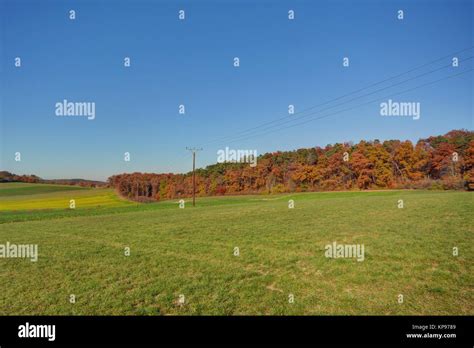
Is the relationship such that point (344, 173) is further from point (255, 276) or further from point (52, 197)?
point (255, 276)

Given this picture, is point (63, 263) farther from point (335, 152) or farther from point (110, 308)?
point (335, 152)

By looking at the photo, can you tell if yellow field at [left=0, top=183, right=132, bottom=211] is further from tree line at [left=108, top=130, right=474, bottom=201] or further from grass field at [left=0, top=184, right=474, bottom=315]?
grass field at [left=0, top=184, right=474, bottom=315]

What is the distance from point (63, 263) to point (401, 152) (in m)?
78.1

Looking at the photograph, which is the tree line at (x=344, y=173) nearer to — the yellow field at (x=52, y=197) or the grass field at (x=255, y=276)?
the yellow field at (x=52, y=197)

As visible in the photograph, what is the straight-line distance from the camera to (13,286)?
8.24m

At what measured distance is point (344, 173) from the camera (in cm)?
7762

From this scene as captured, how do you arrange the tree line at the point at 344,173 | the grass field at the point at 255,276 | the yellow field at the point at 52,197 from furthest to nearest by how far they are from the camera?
the tree line at the point at 344,173, the yellow field at the point at 52,197, the grass field at the point at 255,276

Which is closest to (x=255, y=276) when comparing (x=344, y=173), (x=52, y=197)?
(x=52, y=197)

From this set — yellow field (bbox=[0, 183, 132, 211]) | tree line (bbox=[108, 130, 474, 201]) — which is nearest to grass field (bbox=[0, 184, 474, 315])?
yellow field (bbox=[0, 183, 132, 211])

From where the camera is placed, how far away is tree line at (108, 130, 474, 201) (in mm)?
66688

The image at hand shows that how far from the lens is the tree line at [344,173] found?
219 ft

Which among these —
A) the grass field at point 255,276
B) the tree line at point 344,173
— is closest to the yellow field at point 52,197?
the tree line at point 344,173

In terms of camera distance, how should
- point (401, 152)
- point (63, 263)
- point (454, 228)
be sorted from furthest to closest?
point (401, 152)
point (454, 228)
point (63, 263)
